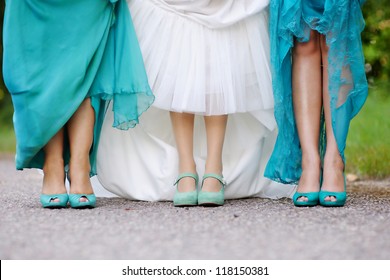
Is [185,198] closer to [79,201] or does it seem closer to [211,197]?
[211,197]

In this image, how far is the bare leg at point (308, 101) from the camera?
310 centimetres

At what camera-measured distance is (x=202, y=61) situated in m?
3.10

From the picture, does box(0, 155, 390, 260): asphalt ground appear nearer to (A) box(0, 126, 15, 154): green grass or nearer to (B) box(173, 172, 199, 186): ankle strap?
(B) box(173, 172, 199, 186): ankle strap

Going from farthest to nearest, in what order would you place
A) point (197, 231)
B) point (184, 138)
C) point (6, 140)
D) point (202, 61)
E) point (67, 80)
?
point (6, 140), point (184, 138), point (202, 61), point (67, 80), point (197, 231)

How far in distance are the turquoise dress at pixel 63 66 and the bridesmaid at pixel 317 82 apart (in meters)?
0.58

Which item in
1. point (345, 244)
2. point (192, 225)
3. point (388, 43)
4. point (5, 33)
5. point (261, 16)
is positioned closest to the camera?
point (345, 244)

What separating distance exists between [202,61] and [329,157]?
2.15 ft

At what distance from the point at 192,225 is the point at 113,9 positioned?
1049mm

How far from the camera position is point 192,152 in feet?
10.6

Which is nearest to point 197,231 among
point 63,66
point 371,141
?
point 63,66

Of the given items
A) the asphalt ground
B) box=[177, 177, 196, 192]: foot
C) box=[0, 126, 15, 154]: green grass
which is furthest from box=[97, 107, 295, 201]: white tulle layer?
box=[0, 126, 15, 154]: green grass

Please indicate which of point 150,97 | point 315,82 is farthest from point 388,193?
point 150,97

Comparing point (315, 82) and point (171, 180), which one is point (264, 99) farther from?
point (171, 180)

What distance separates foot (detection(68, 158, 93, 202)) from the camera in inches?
120
